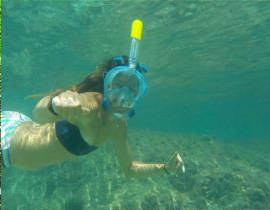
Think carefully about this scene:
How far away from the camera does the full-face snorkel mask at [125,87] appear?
9.18ft

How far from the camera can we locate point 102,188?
7816 mm

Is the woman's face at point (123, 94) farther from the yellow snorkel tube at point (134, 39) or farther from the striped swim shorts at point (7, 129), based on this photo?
the striped swim shorts at point (7, 129)

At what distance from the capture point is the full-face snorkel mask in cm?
280

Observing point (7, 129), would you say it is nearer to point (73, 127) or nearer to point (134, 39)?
point (73, 127)

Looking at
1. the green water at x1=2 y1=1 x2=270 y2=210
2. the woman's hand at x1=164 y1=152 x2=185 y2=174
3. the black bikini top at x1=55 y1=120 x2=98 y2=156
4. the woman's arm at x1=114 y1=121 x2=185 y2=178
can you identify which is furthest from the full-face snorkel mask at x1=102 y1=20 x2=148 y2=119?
the green water at x1=2 y1=1 x2=270 y2=210

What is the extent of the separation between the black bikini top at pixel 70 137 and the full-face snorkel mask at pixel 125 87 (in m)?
0.62

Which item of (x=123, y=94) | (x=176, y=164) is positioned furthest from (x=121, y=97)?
(x=176, y=164)

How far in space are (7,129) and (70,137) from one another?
4.41 ft

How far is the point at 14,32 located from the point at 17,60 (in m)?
6.46

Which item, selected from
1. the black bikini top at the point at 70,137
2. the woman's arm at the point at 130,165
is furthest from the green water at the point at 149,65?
the black bikini top at the point at 70,137

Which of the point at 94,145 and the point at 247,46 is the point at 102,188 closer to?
the point at 94,145

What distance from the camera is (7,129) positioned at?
322 centimetres

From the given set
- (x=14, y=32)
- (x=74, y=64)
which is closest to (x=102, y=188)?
(x=14, y=32)

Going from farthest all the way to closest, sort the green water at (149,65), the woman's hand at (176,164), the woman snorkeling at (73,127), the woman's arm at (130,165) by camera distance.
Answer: the green water at (149,65) < the woman's arm at (130,165) < the woman's hand at (176,164) < the woman snorkeling at (73,127)
